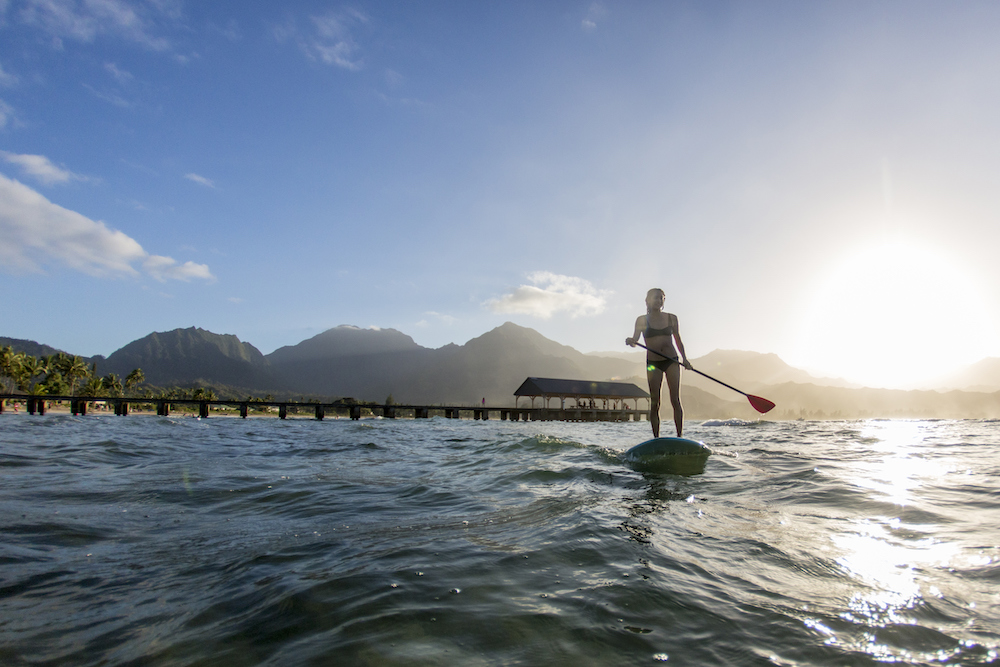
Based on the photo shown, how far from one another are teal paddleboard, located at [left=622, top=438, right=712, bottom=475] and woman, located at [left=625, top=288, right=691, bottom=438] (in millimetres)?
1267

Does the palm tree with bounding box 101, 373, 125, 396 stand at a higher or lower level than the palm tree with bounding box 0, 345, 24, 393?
lower

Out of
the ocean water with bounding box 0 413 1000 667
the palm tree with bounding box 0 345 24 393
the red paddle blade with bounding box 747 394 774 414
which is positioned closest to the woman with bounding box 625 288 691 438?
the red paddle blade with bounding box 747 394 774 414

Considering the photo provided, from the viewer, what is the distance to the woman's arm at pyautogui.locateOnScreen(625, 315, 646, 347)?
28.1 feet

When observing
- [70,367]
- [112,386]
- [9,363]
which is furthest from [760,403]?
[112,386]

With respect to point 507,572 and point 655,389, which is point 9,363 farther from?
point 507,572

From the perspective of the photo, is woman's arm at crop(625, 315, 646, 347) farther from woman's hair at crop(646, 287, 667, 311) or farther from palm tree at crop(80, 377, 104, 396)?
palm tree at crop(80, 377, 104, 396)

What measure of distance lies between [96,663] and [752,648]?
238 centimetres

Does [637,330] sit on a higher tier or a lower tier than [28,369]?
lower

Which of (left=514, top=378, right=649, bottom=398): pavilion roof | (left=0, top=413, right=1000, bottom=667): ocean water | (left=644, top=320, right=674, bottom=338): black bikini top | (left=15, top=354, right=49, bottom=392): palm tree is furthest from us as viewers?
(left=15, top=354, right=49, bottom=392): palm tree

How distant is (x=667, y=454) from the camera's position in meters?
6.74

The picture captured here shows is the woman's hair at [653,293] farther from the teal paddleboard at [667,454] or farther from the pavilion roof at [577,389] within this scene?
the pavilion roof at [577,389]

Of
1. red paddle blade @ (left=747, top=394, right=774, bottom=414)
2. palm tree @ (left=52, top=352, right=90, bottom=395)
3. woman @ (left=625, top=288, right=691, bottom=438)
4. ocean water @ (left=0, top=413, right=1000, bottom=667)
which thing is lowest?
ocean water @ (left=0, top=413, right=1000, bottom=667)

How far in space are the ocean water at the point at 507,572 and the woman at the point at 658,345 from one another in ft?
10.1

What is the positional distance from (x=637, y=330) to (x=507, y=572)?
22.5 feet
